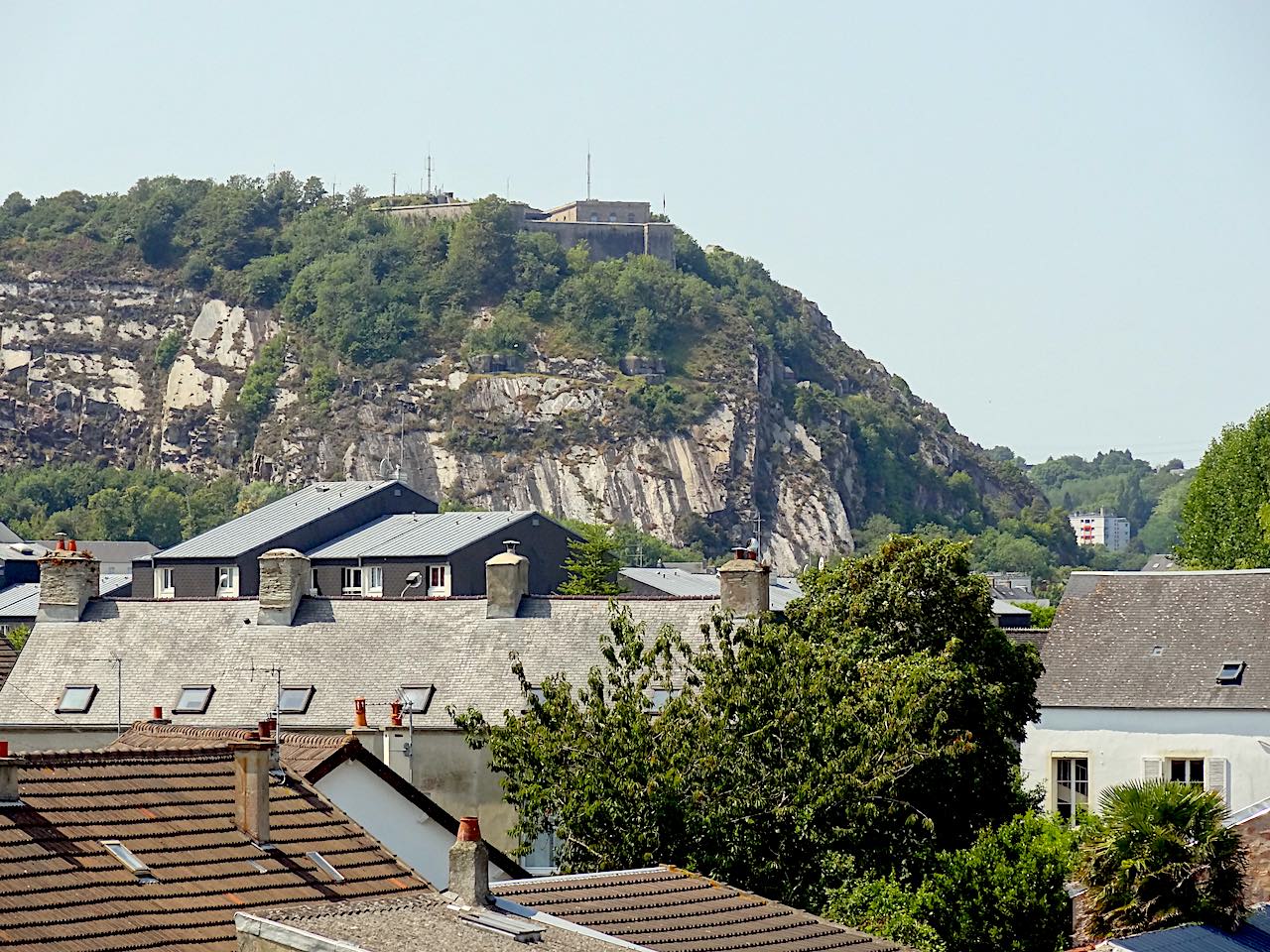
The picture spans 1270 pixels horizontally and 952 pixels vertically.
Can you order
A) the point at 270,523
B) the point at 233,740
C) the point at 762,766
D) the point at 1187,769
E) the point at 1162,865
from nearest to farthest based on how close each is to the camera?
1. the point at 233,740
2. the point at 1162,865
3. the point at 762,766
4. the point at 1187,769
5. the point at 270,523

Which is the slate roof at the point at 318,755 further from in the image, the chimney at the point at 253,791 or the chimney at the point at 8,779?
the chimney at the point at 8,779

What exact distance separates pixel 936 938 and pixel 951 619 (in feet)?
36.3

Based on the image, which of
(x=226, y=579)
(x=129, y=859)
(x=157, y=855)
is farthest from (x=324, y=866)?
(x=226, y=579)

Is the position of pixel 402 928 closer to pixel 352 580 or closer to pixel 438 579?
pixel 438 579

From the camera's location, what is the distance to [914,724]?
3494 centimetres

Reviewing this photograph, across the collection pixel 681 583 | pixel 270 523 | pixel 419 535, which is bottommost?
pixel 681 583

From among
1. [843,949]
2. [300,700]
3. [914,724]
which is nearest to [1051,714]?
[914,724]

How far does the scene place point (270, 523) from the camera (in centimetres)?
10331

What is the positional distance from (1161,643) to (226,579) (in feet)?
193

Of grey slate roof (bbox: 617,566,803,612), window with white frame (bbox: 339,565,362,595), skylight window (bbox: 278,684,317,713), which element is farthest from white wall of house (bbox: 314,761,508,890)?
grey slate roof (bbox: 617,566,803,612)

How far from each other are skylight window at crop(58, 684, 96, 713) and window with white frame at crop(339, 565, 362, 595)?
164 feet

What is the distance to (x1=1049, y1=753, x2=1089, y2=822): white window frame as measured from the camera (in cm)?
4331

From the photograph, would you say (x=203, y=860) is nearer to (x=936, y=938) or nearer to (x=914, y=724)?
(x=936, y=938)

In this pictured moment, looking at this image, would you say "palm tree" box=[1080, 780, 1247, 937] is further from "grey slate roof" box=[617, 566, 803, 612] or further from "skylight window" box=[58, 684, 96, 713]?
"grey slate roof" box=[617, 566, 803, 612]
